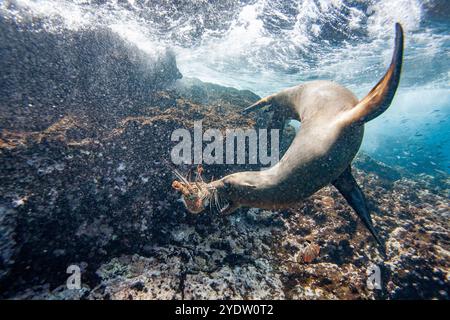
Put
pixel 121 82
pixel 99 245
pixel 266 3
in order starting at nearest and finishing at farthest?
pixel 99 245 < pixel 121 82 < pixel 266 3

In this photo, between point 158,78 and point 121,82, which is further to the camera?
point 158,78

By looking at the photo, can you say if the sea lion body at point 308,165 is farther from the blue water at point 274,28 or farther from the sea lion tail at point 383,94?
the blue water at point 274,28

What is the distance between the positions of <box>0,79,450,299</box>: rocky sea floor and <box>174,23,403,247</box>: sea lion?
2.35 feet

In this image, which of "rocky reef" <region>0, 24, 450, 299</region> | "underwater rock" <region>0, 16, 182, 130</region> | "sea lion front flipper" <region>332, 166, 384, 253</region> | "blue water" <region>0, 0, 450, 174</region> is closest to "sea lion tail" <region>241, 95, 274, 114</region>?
"rocky reef" <region>0, 24, 450, 299</region>

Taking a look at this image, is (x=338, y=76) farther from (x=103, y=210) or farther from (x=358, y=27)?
(x=103, y=210)

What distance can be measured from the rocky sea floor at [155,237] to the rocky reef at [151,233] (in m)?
0.02

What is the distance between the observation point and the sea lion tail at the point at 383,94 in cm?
246

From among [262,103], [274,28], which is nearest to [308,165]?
[262,103]

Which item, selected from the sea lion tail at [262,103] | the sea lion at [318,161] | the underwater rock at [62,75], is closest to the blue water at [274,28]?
the underwater rock at [62,75]

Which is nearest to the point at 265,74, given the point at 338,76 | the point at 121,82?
the point at 338,76

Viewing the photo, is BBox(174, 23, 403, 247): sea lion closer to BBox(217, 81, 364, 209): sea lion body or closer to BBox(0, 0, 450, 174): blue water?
BBox(217, 81, 364, 209): sea lion body

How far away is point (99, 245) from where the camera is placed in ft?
11.1

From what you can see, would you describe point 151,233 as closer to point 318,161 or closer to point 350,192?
point 318,161
